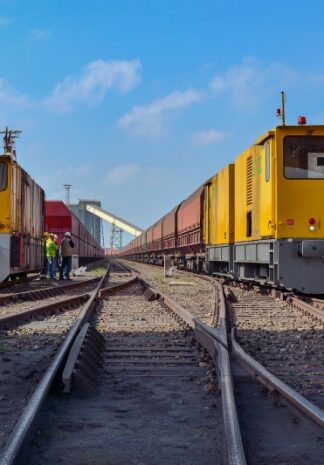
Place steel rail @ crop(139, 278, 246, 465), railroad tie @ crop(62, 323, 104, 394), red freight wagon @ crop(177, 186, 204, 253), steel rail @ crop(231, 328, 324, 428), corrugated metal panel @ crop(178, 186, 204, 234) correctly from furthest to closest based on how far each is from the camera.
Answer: corrugated metal panel @ crop(178, 186, 204, 234) → red freight wagon @ crop(177, 186, 204, 253) → railroad tie @ crop(62, 323, 104, 394) → steel rail @ crop(231, 328, 324, 428) → steel rail @ crop(139, 278, 246, 465)

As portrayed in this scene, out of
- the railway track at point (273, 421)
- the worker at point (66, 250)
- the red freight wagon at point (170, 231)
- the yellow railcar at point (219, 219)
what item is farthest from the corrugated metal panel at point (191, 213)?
the railway track at point (273, 421)

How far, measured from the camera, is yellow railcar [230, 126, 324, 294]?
1111cm

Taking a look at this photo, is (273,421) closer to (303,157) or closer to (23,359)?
(23,359)

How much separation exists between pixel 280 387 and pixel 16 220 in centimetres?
1202

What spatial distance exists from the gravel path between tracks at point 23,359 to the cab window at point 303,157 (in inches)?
198

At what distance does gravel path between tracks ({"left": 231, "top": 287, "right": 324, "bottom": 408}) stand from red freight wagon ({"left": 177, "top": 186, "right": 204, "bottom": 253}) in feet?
37.2

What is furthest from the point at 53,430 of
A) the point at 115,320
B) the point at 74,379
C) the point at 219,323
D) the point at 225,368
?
the point at 115,320

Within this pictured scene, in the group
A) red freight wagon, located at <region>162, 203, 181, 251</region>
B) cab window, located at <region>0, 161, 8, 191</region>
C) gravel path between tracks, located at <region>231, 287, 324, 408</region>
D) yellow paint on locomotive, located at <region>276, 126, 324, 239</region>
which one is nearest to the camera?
gravel path between tracks, located at <region>231, 287, 324, 408</region>

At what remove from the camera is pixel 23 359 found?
625 cm

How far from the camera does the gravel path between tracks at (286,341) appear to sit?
523 centimetres

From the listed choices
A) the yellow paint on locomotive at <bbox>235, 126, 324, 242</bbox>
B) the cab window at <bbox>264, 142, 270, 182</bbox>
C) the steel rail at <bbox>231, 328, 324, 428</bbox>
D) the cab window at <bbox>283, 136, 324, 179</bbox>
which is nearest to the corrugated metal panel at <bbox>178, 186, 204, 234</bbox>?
the cab window at <bbox>264, 142, 270, 182</bbox>

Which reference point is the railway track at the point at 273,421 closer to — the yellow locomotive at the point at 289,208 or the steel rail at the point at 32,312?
the steel rail at the point at 32,312

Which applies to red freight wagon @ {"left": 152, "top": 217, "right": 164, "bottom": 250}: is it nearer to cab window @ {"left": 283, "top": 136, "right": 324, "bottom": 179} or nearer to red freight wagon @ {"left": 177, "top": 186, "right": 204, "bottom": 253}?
red freight wagon @ {"left": 177, "top": 186, "right": 204, "bottom": 253}

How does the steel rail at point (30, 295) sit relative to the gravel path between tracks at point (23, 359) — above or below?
above
